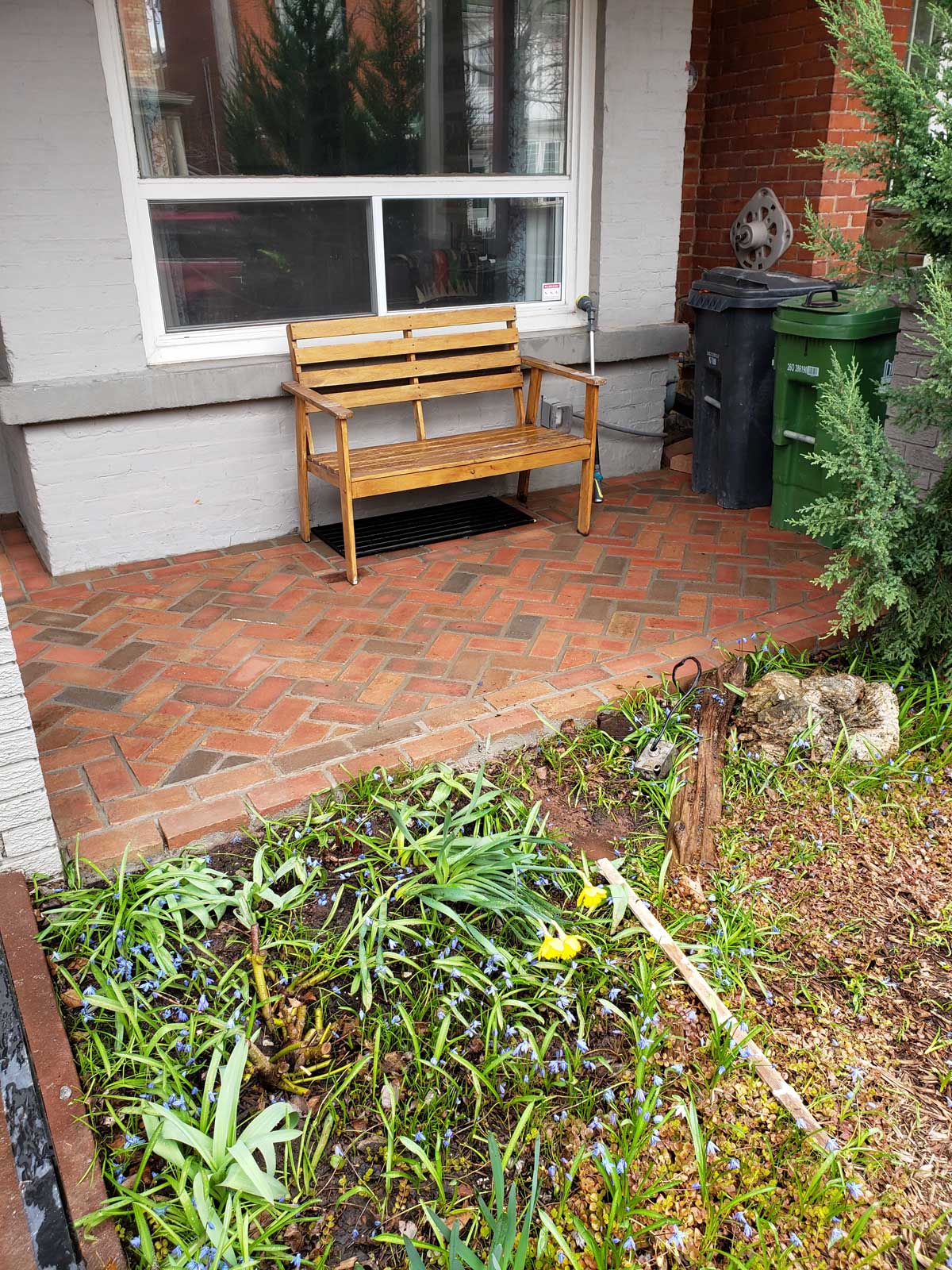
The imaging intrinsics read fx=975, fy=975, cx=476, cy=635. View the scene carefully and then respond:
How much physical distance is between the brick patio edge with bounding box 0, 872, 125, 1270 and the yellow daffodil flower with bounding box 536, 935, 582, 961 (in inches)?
36.7

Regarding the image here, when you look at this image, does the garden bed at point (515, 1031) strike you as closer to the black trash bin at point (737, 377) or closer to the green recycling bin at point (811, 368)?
the green recycling bin at point (811, 368)

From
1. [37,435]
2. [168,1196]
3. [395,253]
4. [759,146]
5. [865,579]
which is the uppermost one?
[759,146]

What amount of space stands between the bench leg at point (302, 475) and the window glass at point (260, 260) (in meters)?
0.52

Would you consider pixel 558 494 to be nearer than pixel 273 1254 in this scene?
No

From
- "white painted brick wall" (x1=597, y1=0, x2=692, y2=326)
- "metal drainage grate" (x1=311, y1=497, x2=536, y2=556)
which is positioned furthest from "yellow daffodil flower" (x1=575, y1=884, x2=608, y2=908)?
"white painted brick wall" (x1=597, y1=0, x2=692, y2=326)

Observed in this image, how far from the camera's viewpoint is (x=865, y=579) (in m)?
3.08

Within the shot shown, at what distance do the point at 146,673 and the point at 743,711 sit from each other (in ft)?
6.61

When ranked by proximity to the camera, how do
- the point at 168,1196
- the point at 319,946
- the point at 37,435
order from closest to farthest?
1. the point at 168,1196
2. the point at 319,946
3. the point at 37,435

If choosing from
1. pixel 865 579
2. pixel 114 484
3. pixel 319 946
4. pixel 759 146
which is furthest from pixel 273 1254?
pixel 759 146

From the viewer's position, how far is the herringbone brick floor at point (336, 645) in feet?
9.32

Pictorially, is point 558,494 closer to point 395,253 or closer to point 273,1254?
point 395,253

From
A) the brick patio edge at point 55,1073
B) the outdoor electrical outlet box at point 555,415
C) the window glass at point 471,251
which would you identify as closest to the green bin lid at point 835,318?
the outdoor electrical outlet box at point 555,415

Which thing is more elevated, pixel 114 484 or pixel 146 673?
pixel 114 484

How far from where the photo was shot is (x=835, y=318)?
13.0ft
